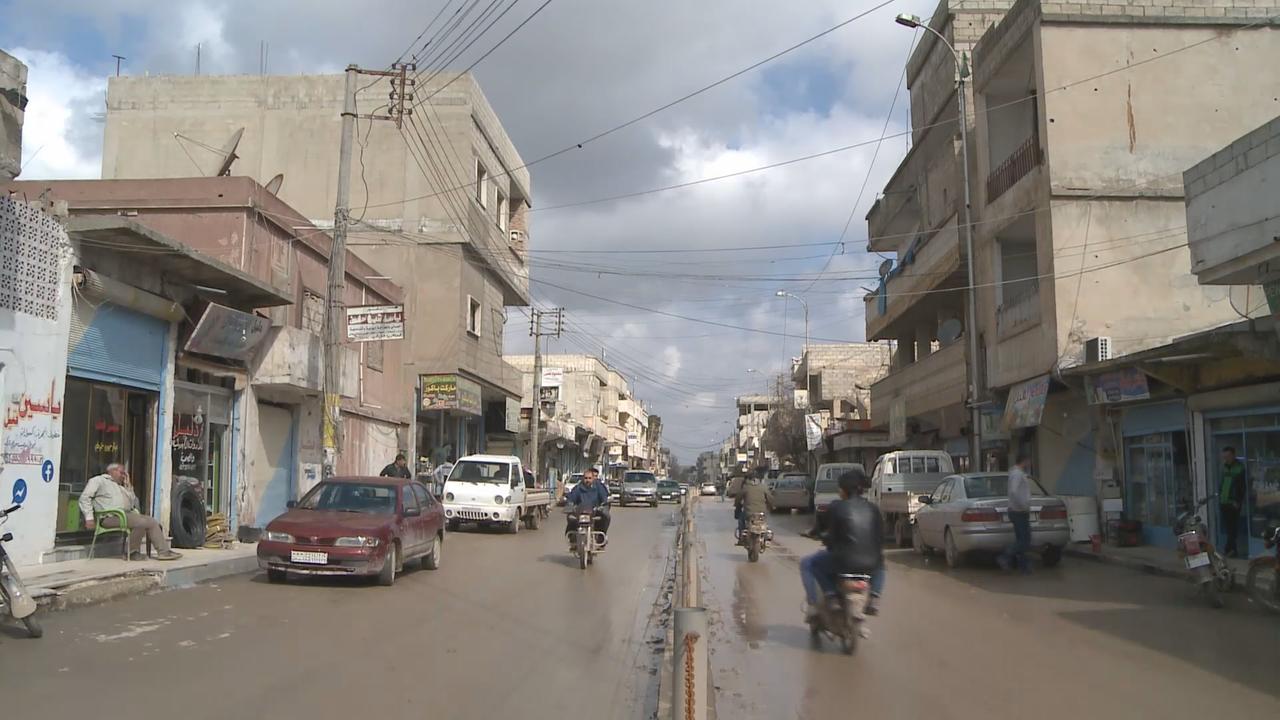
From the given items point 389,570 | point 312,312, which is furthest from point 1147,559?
point 312,312

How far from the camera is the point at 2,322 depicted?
40.7 feet

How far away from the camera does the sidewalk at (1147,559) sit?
14.6 meters

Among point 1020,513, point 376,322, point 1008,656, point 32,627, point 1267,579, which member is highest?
point 376,322

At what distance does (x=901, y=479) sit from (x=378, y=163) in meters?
21.3

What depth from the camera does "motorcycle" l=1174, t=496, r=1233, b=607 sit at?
11.2 meters

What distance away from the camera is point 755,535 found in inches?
707

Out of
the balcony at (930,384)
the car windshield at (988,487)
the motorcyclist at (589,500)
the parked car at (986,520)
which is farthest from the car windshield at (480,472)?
the balcony at (930,384)

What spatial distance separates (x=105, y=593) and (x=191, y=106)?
28159mm

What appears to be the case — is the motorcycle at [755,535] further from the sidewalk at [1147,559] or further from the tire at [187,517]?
the tire at [187,517]

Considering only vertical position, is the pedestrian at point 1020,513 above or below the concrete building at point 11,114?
below

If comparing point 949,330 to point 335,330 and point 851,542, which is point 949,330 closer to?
point 335,330

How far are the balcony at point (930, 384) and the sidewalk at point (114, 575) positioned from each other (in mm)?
20257

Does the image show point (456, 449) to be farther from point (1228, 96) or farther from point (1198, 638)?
point (1198, 638)

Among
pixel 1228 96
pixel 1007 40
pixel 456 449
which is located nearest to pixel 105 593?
→ pixel 1007 40
